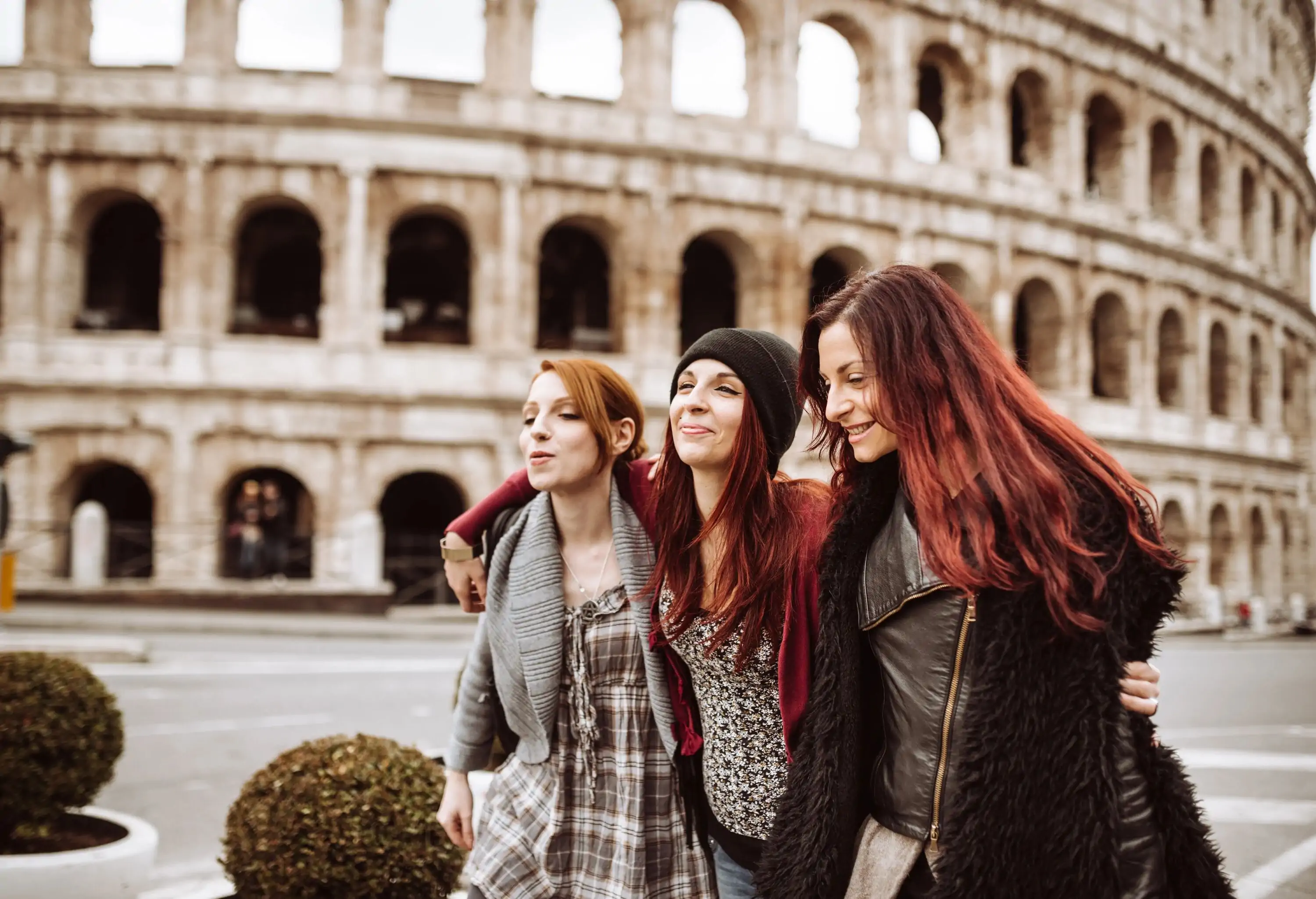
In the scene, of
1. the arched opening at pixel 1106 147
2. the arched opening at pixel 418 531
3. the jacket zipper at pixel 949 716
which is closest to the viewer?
the jacket zipper at pixel 949 716

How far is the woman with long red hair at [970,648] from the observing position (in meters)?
1.59

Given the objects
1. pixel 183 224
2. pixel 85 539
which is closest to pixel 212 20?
pixel 183 224

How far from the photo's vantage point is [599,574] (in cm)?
264

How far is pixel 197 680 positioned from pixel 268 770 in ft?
27.5

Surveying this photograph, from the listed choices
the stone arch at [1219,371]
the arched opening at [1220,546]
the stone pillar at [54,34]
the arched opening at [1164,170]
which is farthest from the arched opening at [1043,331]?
the stone pillar at [54,34]

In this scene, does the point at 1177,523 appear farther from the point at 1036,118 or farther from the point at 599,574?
the point at 599,574

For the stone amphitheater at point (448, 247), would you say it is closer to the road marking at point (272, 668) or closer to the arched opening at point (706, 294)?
the arched opening at point (706, 294)

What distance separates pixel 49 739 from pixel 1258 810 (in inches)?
284

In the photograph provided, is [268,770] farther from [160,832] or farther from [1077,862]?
[160,832]

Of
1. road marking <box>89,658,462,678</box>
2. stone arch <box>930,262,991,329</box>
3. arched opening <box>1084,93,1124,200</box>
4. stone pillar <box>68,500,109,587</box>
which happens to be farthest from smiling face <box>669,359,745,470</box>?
arched opening <box>1084,93,1124,200</box>

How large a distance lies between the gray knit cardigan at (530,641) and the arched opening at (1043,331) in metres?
23.5

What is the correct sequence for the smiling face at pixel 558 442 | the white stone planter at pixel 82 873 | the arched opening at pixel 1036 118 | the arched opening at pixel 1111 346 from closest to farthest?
the smiling face at pixel 558 442
the white stone planter at pixel 82 873
the arched opening at pixel 1036 118
the arched opening at pixel 1111 346

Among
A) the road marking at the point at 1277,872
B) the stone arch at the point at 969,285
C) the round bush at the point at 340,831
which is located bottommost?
the road marking at the point at 1277,872

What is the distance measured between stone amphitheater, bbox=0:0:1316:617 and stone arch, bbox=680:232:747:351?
77 millimetres
